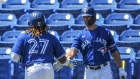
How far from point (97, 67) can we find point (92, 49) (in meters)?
0.26

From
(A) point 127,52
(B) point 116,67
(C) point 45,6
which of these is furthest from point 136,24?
(C) point 45,6

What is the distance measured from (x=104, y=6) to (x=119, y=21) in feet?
2.41

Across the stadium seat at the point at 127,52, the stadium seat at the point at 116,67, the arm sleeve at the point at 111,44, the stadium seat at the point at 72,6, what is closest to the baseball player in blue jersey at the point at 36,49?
the arm sleeve at the point at 111,44

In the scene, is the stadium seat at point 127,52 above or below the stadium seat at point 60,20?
below

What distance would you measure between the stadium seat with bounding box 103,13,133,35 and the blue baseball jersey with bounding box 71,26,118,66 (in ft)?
11.3

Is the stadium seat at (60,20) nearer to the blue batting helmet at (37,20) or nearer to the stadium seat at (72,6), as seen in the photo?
the stadium seat at (72,6)

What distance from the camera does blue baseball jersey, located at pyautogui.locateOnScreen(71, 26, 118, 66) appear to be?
671 cm

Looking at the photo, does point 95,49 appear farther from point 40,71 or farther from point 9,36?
point 9,36

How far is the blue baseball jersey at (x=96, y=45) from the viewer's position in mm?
6715

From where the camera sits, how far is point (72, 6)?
442 inches

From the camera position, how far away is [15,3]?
11.5 metres

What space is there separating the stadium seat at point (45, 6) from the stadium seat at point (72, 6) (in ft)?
0.47

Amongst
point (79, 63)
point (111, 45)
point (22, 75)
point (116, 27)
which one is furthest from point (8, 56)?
point (111, 45)

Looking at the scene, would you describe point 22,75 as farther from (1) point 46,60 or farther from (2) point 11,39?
(1) point 46,60
